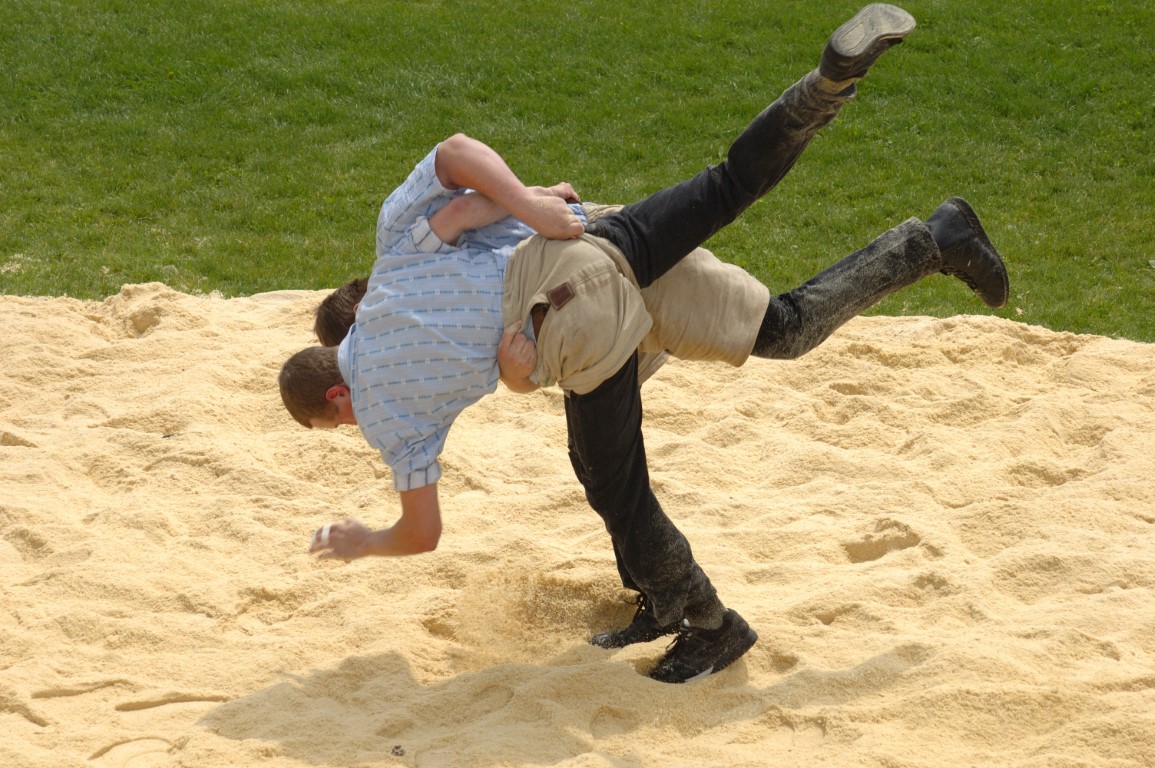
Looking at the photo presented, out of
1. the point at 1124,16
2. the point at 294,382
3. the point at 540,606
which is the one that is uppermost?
the point at 1124,16

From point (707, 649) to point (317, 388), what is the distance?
1352 millimetres

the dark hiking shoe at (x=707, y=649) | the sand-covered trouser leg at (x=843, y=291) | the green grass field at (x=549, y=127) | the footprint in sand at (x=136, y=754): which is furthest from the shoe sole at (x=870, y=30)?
the green grass field at (x=549, y=127)

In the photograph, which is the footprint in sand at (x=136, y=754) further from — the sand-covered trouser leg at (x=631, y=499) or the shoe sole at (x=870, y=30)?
the shoe sole at (x=870, y=30)

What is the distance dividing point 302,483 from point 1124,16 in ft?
29.0

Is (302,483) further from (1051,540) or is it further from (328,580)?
(1051,540)

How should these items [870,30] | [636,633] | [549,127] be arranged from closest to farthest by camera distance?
[870,30], [636,633], [549,127]

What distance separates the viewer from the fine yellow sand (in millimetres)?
3262

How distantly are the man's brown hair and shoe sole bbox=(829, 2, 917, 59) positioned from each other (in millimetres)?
1550

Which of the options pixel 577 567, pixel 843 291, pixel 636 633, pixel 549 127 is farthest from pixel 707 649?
pixel 549 127

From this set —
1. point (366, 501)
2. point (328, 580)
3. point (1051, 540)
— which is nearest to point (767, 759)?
point (1051, 540)

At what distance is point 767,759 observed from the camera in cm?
312

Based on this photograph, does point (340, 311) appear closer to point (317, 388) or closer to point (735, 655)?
point (317, 388)

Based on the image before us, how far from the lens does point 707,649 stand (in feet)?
11.7

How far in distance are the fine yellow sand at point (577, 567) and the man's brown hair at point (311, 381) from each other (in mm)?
900
